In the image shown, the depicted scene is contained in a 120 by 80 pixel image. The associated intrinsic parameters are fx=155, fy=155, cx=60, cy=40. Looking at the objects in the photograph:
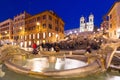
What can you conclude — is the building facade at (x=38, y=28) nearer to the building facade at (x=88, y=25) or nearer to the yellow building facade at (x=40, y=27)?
the yellow building facade at (x=40, y=27)

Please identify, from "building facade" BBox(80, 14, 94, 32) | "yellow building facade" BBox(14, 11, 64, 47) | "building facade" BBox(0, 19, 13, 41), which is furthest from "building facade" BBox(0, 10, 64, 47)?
"building facade" BBox(80, 14, 94, 32)

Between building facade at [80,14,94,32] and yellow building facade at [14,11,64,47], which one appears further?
building facade at [80,14,94,32]

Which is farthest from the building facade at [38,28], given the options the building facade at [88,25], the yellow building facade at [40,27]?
the building facade at [88,25]

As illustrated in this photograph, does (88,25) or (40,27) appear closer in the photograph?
(40,27)

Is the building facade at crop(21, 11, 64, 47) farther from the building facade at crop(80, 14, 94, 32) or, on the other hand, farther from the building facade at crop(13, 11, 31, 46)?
the building facade at crop(80, 14, 94, 32)

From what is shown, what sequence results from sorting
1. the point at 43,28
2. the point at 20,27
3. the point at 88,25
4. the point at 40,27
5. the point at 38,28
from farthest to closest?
the point at 88,25
the point at 20,27
the point at 38,28
the point at 43,28
the point at 40,27

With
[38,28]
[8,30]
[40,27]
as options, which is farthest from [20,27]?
[8,30]

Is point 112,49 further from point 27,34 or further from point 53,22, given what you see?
point 27,34

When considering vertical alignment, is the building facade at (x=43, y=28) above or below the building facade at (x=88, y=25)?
below

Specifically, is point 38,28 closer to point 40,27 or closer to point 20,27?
point 40,27

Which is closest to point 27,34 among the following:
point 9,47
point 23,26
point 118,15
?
point 23,26

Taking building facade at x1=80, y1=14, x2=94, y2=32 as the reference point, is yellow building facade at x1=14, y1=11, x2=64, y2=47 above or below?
below

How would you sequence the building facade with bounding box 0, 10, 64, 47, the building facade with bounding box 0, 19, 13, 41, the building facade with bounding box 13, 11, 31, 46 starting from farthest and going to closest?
the building facade with bounding box 0, 19, 13, 41, the building facade with bounding box 13, 11, 31, 46, the building facade with bounding box 0, 10, 64, 47

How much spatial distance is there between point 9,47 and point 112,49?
10.1 meters
